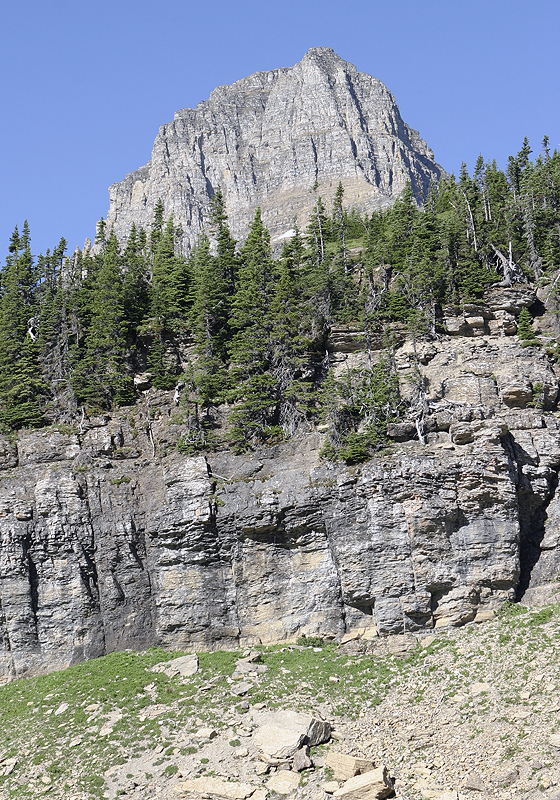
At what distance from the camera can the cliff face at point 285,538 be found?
40.3 metres

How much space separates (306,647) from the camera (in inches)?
1590

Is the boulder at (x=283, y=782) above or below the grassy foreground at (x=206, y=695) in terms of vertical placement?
below

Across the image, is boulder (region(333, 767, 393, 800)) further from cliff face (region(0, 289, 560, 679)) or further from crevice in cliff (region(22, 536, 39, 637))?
crevice in cliff (region(22, 536, 39, 637))

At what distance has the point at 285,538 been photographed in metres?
43.2

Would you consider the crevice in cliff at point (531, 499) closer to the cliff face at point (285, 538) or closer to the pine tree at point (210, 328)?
the cliff face at point (285, 538)

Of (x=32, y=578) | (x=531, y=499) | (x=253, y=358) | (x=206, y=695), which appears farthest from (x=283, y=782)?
(x=253, y=358)

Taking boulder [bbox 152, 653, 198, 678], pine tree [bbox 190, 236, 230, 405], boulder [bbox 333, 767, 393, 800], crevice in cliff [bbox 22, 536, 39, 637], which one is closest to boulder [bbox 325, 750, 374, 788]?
boulder [bbox 333, 767, 393, 800]

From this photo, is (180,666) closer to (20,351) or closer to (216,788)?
(216,788)

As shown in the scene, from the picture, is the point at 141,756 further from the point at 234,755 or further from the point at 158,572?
the point at 158,572

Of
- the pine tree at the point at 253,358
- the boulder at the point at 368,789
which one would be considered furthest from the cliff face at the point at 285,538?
the boulder at the point at 368,789

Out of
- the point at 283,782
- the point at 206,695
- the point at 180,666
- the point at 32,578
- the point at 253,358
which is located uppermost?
the point at 253,358

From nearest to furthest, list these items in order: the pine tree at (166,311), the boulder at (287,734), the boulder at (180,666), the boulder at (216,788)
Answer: the boulder at (216,788)
the boulder at (287,734)
the boulder at (180,666)
the pine tree at (166,311)

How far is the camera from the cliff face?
40.3 metres

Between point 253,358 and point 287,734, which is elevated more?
point 253,358
